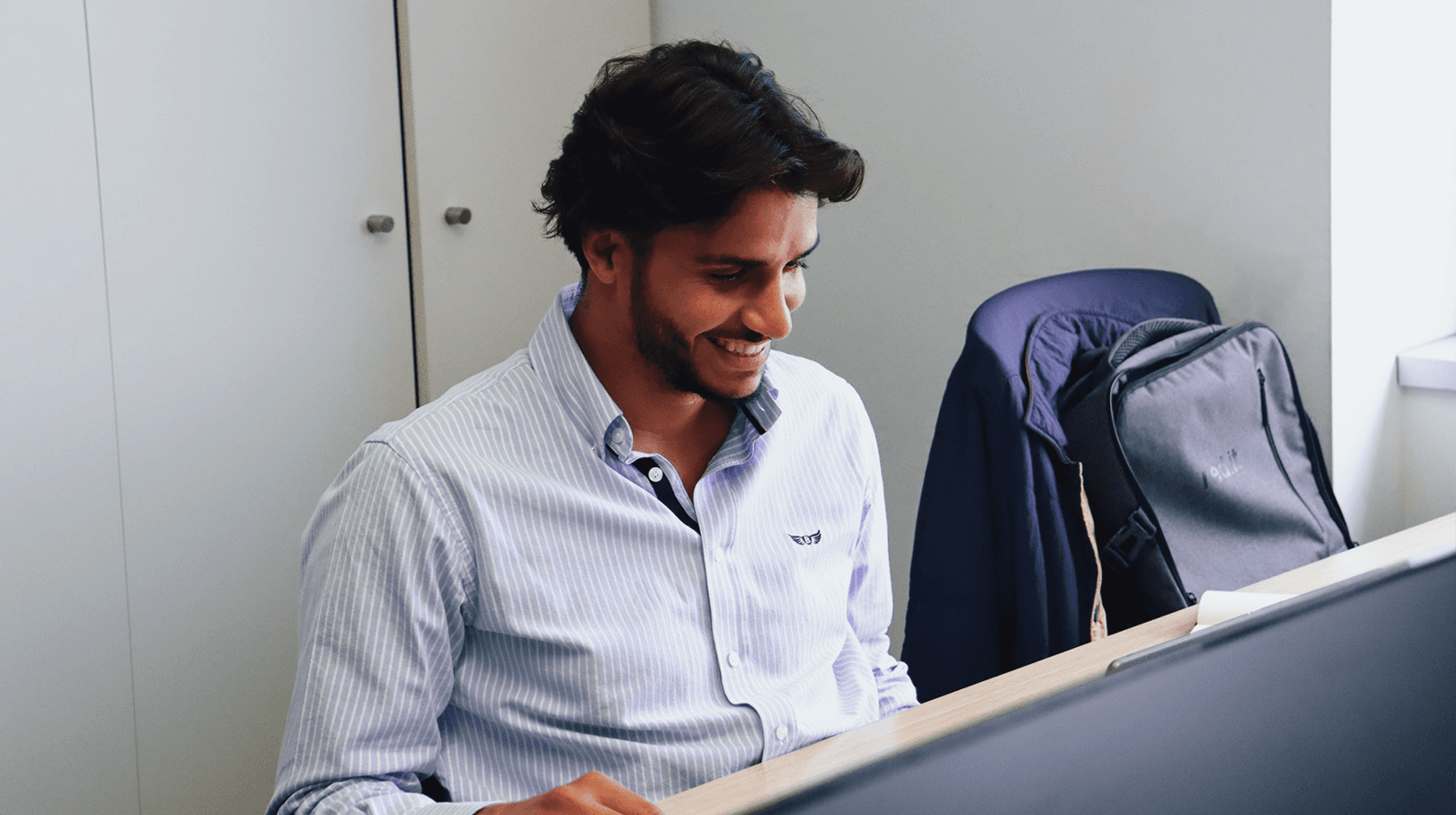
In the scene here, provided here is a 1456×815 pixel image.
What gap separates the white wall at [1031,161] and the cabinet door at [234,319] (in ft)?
2.43

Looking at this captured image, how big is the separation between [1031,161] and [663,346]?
104cm

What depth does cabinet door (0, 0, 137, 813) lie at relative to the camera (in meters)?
1.56

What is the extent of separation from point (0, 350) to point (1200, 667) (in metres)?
1.59

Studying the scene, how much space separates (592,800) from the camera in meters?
0.59

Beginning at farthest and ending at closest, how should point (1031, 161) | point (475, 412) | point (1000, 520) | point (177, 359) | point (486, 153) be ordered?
point (486, 153)
point (1031, 161)
point (177, 359)
point (1000, 520)
point (475, 412)

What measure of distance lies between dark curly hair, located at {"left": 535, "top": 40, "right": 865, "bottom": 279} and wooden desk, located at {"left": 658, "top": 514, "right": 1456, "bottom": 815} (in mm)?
415

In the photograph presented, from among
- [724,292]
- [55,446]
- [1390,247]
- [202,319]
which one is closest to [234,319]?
[202,319]

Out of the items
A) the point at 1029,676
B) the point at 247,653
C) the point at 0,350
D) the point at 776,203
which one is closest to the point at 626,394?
the point at 776,203

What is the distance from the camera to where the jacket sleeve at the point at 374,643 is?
0.82 m

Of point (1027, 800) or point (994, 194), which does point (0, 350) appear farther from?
point (1027, 800)

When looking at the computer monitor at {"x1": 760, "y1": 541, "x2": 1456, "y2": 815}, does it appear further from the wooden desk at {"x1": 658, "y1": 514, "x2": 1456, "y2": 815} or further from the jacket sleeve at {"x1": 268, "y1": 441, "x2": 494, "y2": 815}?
the jacket sleeve at {"x1": 268, "y1": 441, "x2": 494, "y2": 815}

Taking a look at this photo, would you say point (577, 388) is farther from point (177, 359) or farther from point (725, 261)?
point (177, 359)

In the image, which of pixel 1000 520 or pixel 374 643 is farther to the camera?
pixel 1000 520

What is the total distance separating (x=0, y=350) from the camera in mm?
1556
